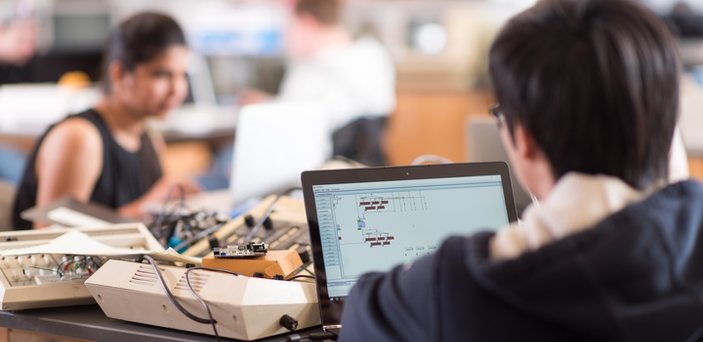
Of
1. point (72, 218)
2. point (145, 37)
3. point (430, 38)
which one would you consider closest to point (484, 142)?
point (72, 218)

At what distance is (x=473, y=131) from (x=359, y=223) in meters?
0.80

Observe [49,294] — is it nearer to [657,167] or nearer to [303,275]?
[303,275]

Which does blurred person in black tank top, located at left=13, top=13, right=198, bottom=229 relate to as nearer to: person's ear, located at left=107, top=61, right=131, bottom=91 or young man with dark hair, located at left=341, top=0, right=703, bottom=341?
person's ear, located at left=107, top=61, right=131, bottom=91

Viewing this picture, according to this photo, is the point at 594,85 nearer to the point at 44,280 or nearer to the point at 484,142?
the point at 44,280

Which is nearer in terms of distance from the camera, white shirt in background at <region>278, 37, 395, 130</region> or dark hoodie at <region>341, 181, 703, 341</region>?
dark hoodie at <region>341, 181, 703, 341</region>

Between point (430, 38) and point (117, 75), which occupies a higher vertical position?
point (117, 75)

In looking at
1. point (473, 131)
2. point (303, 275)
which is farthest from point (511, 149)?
point (473, 131)

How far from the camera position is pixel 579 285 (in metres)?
1.04

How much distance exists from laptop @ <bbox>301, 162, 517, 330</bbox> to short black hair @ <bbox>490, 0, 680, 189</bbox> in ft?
1.46

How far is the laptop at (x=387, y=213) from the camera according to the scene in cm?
150

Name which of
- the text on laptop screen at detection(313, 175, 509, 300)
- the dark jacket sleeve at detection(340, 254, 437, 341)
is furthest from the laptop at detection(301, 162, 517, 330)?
the dark jacket sleeve at detection(340, 254, 437, 341)

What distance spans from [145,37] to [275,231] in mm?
1123

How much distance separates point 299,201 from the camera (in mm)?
2053

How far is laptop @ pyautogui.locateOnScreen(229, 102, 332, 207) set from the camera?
2.53 meters
